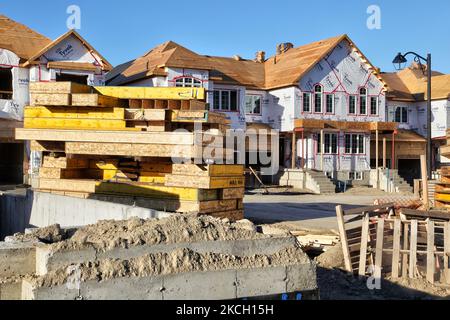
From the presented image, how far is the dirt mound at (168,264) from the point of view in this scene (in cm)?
509

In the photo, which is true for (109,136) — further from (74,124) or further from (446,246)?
(446,246)

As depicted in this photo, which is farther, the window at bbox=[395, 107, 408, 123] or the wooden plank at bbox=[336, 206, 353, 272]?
the window at bbox=[395, 107, 408, 123]

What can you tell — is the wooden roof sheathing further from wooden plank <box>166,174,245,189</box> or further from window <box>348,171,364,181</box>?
window <box>348,171,364,181</box>

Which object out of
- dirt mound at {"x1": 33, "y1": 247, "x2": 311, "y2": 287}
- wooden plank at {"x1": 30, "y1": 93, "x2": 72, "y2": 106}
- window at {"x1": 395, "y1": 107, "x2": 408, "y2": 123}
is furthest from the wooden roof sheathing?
window at {"x1": 395, "y1": 107, "x2": 408, "y2": 123}

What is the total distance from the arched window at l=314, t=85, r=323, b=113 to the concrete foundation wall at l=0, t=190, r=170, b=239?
77.5 feet

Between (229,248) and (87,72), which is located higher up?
(87,72)

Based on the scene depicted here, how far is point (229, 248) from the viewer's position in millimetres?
6023

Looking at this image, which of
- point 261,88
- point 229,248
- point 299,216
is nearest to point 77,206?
point 229,248

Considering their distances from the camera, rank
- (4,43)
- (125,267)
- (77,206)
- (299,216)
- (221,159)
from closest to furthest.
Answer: (125,267) → (77,206) → (221,159) → (299,216) → (4,43)

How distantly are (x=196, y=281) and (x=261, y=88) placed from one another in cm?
2924

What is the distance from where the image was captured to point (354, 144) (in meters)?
35.2

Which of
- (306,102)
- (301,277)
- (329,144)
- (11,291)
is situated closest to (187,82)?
(306,102)

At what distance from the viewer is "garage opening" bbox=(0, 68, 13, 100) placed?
26575mm
